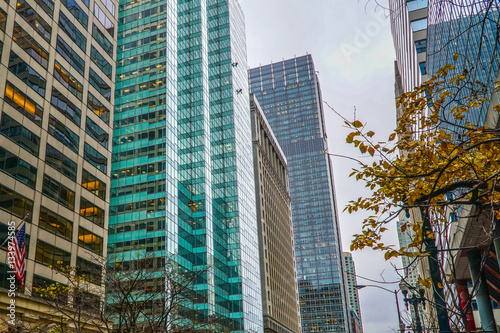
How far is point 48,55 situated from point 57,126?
20.6 ft

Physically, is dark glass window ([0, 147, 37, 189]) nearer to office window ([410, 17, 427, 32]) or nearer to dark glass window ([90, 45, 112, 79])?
dark glass window ([90, 45, 112, 79])

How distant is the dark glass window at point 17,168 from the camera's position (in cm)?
3253

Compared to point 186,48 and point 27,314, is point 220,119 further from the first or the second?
point 27,314

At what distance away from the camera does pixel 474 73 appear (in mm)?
21781

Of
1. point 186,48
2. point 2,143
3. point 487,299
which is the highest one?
point 186,48

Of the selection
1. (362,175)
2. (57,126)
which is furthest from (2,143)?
(362,175)

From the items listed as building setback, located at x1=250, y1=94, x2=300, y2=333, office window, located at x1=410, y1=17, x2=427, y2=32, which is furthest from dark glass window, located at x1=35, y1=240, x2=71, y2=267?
building setback, located at x1=250, y1=94, x2=300, y2=333

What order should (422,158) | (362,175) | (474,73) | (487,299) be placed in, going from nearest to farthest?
(362,175) < (422,158) < (474,73) < (487,299)

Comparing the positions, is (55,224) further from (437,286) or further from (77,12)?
(437,286)

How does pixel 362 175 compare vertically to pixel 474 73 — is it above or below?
below

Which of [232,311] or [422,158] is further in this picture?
[232,311]

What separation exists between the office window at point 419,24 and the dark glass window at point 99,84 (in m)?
36.9

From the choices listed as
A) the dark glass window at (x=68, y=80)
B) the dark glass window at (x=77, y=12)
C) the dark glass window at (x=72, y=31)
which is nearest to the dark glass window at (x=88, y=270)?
the dark glass window at (x=68, y=80)

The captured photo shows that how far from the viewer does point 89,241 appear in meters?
40.9
